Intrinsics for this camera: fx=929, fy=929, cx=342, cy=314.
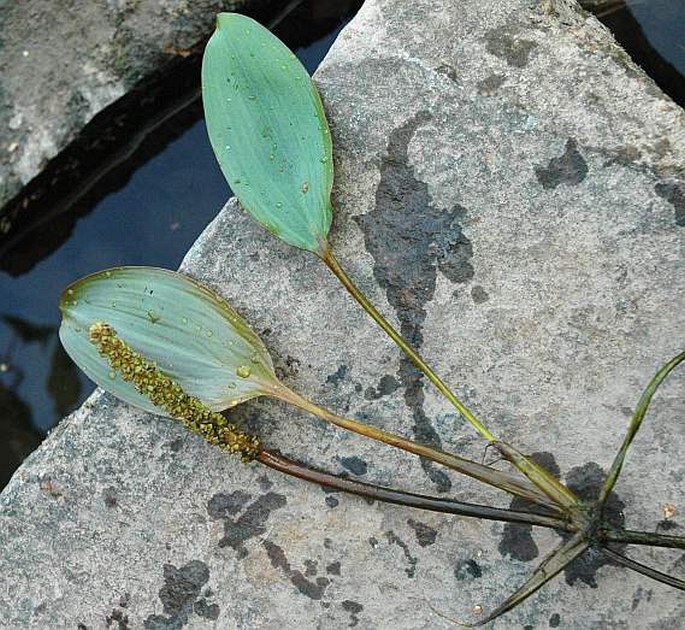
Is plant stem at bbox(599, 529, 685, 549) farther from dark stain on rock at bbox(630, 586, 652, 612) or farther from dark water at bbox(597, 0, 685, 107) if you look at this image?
dark water at bbox(597, 0, 685, 107)

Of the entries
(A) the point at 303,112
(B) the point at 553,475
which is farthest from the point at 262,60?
(B) the point at 553,475

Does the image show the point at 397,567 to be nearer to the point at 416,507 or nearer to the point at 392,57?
the point at 416,507

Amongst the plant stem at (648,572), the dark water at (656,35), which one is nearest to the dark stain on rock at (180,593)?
the plant stem at (648,572)

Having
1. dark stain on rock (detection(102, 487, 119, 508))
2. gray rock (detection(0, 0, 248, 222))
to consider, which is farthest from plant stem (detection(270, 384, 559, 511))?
gray rock (detection(0, 0, 248, 222))

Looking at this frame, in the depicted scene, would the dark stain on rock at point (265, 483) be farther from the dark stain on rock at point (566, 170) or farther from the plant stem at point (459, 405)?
the dark stain on rock at point (566, 170)

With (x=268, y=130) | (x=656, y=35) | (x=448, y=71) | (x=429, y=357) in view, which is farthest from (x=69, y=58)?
(x=656, y=35)
